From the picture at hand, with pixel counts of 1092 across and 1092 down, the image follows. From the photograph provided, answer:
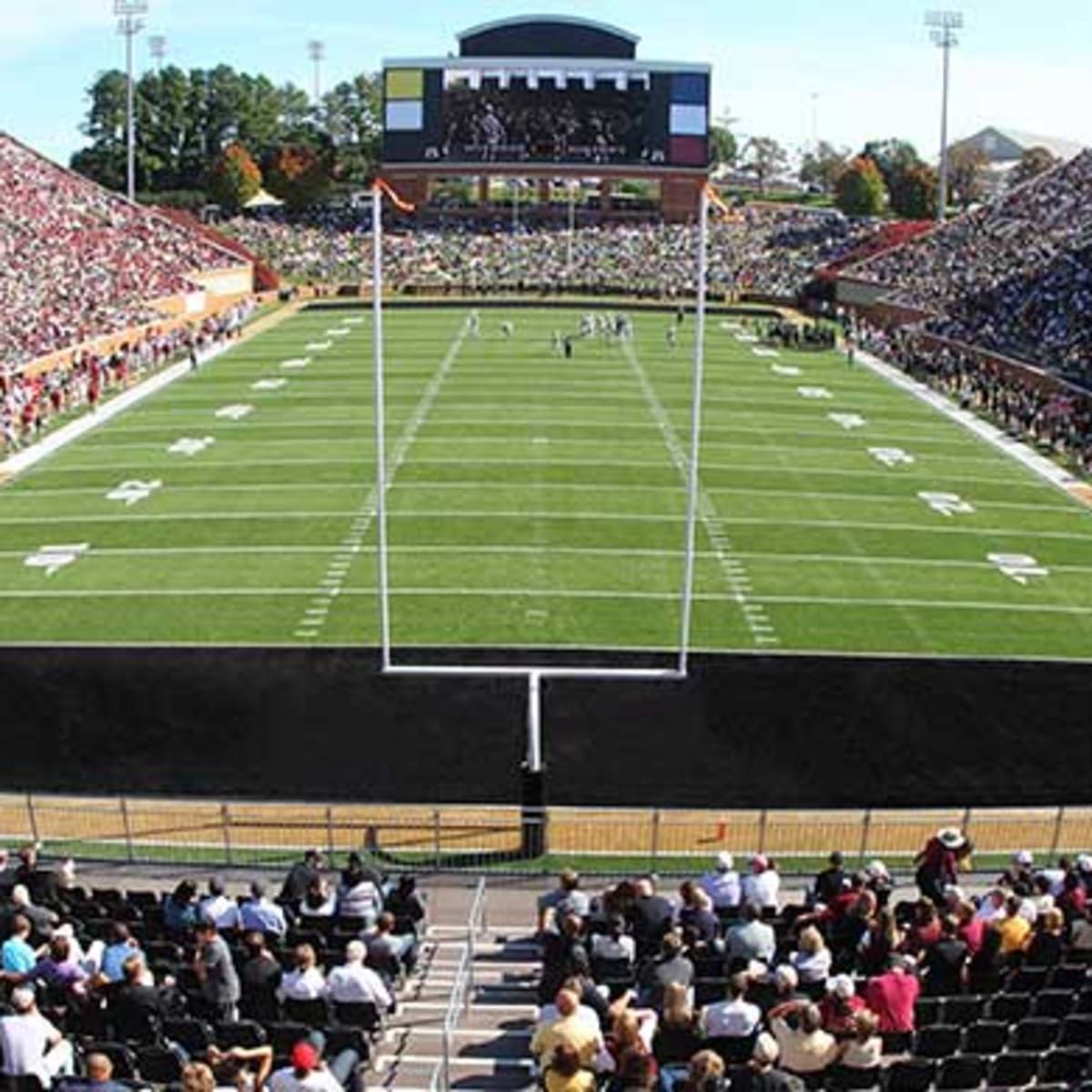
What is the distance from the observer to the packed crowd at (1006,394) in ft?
118

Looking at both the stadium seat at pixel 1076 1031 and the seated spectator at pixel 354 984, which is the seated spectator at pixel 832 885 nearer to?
the stadium seat at pixel 1076 1031

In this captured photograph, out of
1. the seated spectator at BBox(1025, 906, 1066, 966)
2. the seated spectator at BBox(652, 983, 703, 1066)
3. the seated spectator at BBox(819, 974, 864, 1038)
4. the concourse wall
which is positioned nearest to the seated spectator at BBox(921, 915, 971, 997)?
the seated spectator at BBox(1025, 906, 1066, 966)

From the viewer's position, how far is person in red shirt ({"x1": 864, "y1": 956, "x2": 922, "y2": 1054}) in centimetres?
919

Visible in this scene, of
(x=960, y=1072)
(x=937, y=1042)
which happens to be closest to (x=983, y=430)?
(x=937, y=1042)

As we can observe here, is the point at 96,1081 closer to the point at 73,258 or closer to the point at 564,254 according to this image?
the point at 73,258

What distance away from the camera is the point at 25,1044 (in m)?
8.29

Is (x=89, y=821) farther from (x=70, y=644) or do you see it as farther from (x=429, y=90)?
(x=429, y=90)

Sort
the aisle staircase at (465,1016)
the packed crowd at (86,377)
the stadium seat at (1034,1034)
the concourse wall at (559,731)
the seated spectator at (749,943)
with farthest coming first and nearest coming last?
the packed crowd at (86,377) → the concourse wall at (559,731) → the seated spectator at (749,943) → the aisle staircase at (465,1016) → the stadium seat at (1034,1034)

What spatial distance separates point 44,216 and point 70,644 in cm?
4147

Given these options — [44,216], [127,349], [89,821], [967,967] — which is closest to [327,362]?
[127,349]

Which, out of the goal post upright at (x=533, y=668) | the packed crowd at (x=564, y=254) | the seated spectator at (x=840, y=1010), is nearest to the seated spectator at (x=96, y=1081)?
the seated spectator at (x=840, y=1010)

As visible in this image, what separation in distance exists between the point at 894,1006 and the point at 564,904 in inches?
97.2

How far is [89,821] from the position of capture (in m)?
15.2

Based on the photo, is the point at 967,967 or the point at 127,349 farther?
the point at 127,349
